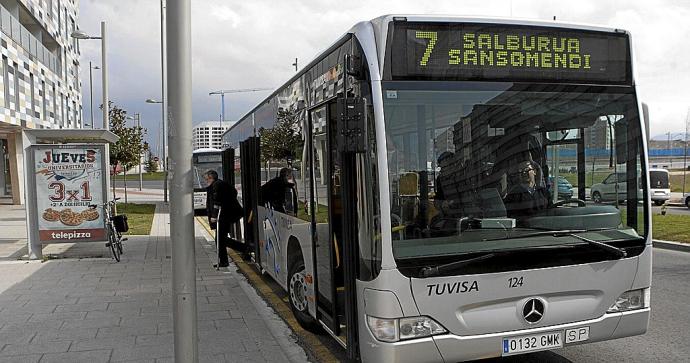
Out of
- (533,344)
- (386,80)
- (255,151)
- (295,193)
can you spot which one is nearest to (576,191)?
(533,344)

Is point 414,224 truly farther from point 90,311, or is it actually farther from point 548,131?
point 90,311

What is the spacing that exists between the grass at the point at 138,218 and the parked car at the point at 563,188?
12929mm

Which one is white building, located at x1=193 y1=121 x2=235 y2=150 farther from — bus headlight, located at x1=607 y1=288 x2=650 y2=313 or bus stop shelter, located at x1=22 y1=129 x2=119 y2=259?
bus headlight, located at x1=607 y1=288 x2=650 y2=313

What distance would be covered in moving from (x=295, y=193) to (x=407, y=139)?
2.47 metres

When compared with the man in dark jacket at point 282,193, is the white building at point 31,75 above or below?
above

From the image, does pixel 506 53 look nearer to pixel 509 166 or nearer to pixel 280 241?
pixel 509 166

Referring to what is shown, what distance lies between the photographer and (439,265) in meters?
3.95

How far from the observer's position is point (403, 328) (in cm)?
394

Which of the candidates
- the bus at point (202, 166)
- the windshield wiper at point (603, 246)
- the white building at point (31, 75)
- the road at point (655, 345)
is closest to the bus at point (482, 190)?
the windshield wiper at point (603, 246)

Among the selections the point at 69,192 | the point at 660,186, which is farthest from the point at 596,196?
the point at 660,186

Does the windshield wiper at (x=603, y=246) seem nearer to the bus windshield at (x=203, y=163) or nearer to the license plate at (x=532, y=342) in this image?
the license plate at (x=532, y=342)

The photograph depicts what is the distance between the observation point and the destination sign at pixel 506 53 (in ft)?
13.2

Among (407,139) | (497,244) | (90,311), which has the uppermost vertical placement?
(407,139)

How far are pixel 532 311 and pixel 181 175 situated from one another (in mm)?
2577
